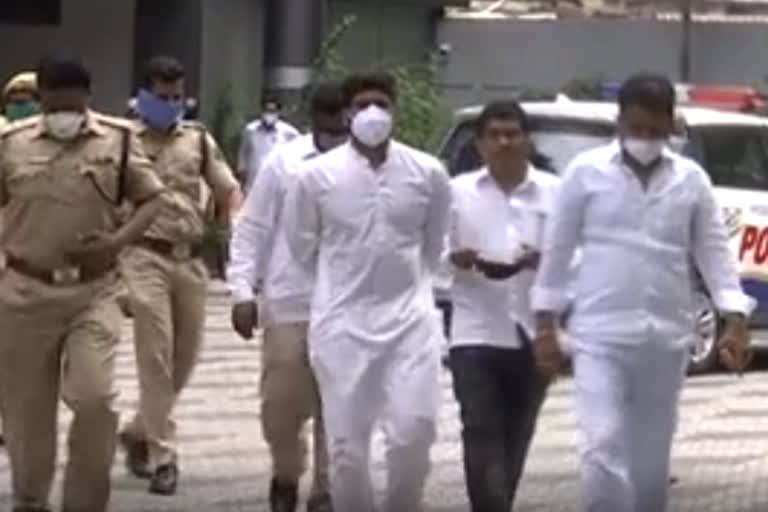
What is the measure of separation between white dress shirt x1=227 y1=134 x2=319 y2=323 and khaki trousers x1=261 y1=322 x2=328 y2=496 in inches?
3.7

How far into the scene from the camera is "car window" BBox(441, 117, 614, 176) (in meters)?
17.2

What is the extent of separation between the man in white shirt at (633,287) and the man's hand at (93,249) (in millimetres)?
1898

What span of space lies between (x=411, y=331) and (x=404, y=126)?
15188 millimetres

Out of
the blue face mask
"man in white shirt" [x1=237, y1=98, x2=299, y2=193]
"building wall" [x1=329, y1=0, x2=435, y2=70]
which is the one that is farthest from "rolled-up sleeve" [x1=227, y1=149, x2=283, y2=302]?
"building wall" [x1=329, y1=0, x2=435, y2=70]

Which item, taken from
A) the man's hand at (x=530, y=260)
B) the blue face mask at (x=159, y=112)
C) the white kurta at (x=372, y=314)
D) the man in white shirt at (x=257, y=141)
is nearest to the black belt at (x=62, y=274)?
the white kurta at (x=372, y=314)

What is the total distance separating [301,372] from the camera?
1107cm

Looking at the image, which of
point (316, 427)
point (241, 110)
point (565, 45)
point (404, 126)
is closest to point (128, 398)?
point (316, 427)

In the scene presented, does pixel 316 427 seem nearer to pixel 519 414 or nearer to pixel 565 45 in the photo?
pixel 519 414

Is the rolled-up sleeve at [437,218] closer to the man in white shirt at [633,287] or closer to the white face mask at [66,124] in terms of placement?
the man in white shirt at [633,287]

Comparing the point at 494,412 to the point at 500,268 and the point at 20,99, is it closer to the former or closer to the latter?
the point at 500,268

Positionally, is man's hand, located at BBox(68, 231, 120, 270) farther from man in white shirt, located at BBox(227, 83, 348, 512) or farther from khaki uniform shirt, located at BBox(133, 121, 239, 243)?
khaki uniform shirt, located at BBox(133, 121, 239, 243)

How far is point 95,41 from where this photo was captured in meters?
28.5

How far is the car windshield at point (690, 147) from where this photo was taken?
17219 millimetres

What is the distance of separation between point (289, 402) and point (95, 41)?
17.8 metres
